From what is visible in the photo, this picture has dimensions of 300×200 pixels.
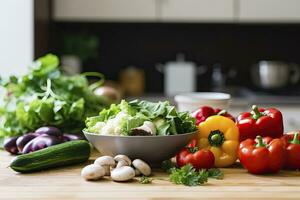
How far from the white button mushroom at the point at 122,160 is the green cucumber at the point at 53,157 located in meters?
0.17

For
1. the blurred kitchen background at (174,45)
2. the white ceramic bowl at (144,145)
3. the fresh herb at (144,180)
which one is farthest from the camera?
the blurred kitchen background at (174,45)

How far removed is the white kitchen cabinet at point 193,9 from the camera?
380 cm

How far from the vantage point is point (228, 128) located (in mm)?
1674

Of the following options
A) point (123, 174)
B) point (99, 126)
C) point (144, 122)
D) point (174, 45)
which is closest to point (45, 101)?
point (99, 126)

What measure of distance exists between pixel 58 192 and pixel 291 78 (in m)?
2.95

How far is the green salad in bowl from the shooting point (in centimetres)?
157

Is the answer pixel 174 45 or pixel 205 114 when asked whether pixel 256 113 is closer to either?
pixel 205 114

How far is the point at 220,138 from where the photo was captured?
1.67 metres

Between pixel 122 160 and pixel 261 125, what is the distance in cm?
44

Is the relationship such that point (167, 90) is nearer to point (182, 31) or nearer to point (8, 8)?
point (182, 31)

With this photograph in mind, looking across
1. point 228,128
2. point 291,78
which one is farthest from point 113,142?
point 291,78

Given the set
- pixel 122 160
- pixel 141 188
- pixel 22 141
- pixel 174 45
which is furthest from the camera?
pixel 174 45

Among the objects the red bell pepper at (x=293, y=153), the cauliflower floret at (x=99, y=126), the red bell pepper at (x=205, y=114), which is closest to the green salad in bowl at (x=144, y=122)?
the cauliflower floret at (x=99, y=126)

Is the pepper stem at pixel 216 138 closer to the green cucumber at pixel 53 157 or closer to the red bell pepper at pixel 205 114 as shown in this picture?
the red bell pepper at pixel 205 114
